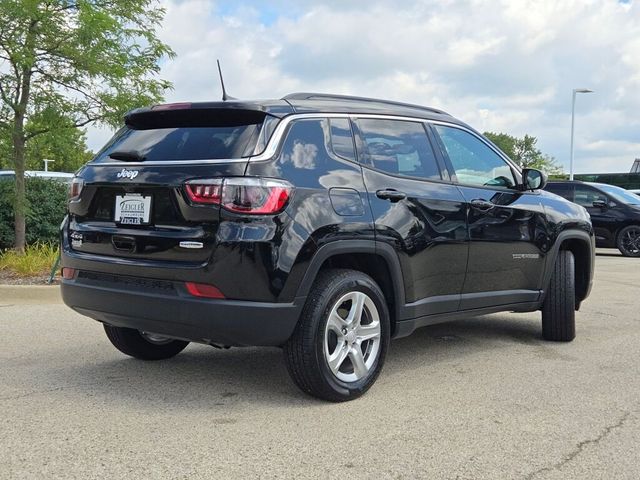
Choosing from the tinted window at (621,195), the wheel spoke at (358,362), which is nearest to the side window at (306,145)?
the wheel spoke at (358,362)

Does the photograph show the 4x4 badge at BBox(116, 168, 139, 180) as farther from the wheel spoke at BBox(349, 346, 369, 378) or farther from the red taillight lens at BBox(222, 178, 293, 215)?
the wheel spoke at BBox(349, 346, 369, 378)

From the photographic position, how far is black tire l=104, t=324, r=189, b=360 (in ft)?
16.6

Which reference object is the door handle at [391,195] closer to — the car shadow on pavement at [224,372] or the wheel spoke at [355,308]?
the wheel spoke at [355,308]

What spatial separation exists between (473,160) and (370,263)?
4.82 ft

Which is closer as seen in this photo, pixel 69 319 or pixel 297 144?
pixel 297 144

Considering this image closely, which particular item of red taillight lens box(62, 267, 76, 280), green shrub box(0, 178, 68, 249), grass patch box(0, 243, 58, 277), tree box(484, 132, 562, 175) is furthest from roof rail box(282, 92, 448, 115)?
tree box(484, 132, 562, 175)

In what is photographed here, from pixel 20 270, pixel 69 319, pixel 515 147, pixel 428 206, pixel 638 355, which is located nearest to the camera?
pixel 428 206

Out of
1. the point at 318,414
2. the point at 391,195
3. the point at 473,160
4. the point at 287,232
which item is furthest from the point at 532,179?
the point at 318,414

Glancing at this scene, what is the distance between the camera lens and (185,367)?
5.09 meters

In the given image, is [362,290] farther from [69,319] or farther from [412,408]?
[69,319]

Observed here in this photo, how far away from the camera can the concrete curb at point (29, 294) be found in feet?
26.4

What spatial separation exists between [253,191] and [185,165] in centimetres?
47

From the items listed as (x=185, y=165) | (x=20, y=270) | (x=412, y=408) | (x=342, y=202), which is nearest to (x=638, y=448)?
(x=412, y=408)

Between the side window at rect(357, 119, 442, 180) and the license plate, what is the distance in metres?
1.36
